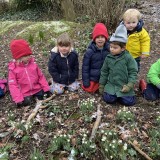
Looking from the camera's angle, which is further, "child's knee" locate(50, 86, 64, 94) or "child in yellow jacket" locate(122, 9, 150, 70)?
"child's knee" locate(50, 86, 64, 94)

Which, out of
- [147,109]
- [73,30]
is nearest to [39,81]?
[147,109]

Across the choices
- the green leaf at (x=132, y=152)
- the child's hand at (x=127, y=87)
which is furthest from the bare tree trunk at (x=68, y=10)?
the green leaf at (x=132, y=152)

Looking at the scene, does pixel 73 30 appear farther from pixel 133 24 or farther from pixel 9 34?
pixel 133 24

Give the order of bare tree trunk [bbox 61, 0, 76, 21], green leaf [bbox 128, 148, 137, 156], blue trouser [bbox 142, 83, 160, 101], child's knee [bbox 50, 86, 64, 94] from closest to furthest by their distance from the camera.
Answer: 1. green leaf [bbox 128, 148, 137, 156]
2. blue trouser [bbox 142, 83, 160, 101]
3. child's knee [bbox 50, 86, 64, 94]
4. bare tree trunk [bbox 61, 0, 76, 21]

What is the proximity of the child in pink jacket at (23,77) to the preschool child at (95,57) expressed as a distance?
0.82m

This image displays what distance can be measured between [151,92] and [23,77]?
244 cm

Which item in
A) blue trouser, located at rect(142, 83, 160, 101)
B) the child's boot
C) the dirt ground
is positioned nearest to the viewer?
the dirt ground

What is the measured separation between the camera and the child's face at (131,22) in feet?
18.9

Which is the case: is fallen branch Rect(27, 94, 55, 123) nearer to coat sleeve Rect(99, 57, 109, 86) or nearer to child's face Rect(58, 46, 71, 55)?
child's face Rect(58, 46, 71, 55)

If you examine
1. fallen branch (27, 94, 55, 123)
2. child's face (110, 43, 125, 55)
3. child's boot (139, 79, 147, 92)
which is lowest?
child's boot (139, 79, 147, 92)

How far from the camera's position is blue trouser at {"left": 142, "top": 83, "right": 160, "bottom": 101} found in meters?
5.91

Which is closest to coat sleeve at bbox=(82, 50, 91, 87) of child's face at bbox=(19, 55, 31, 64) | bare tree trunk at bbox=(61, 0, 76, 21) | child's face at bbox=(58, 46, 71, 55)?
child's face at bbox=(58, 46, 71, 55)

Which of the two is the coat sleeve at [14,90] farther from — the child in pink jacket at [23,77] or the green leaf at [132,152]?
the green leaf at [132,152]

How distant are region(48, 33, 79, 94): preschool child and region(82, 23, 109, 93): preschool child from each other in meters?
0.25
